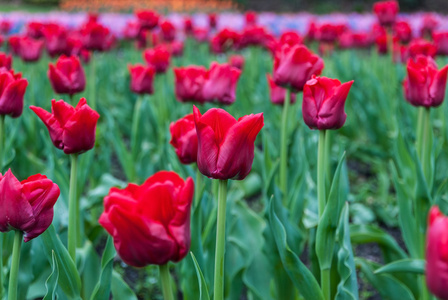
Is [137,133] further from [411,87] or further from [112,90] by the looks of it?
[112,90]

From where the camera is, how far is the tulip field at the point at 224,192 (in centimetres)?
96

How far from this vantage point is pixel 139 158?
2605 mm

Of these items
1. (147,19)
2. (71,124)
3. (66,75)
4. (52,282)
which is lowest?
(52,282)

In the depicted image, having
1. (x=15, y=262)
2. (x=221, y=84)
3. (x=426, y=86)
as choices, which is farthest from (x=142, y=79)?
(x=15, y=262)

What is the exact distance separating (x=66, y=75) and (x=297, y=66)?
86 centimetres

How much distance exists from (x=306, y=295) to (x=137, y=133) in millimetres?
1543

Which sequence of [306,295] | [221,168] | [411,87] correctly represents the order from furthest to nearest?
[411,87] < [306,295] < [221,168]

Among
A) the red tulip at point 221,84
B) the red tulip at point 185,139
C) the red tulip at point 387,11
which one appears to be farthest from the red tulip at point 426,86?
the red tulip at point 387,11

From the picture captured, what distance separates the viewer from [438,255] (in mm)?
634

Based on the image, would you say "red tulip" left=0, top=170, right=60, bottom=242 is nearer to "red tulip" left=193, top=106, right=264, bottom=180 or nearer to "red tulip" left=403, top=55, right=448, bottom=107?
"red tulip" left=193, top=106, right=264, bottom=180

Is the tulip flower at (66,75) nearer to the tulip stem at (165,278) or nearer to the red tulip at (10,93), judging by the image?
the red tulip at (10,93)

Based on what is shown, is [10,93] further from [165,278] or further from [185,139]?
[165,278]

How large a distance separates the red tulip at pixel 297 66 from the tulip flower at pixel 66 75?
758 mm

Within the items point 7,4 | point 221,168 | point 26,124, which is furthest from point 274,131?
point 7,4
